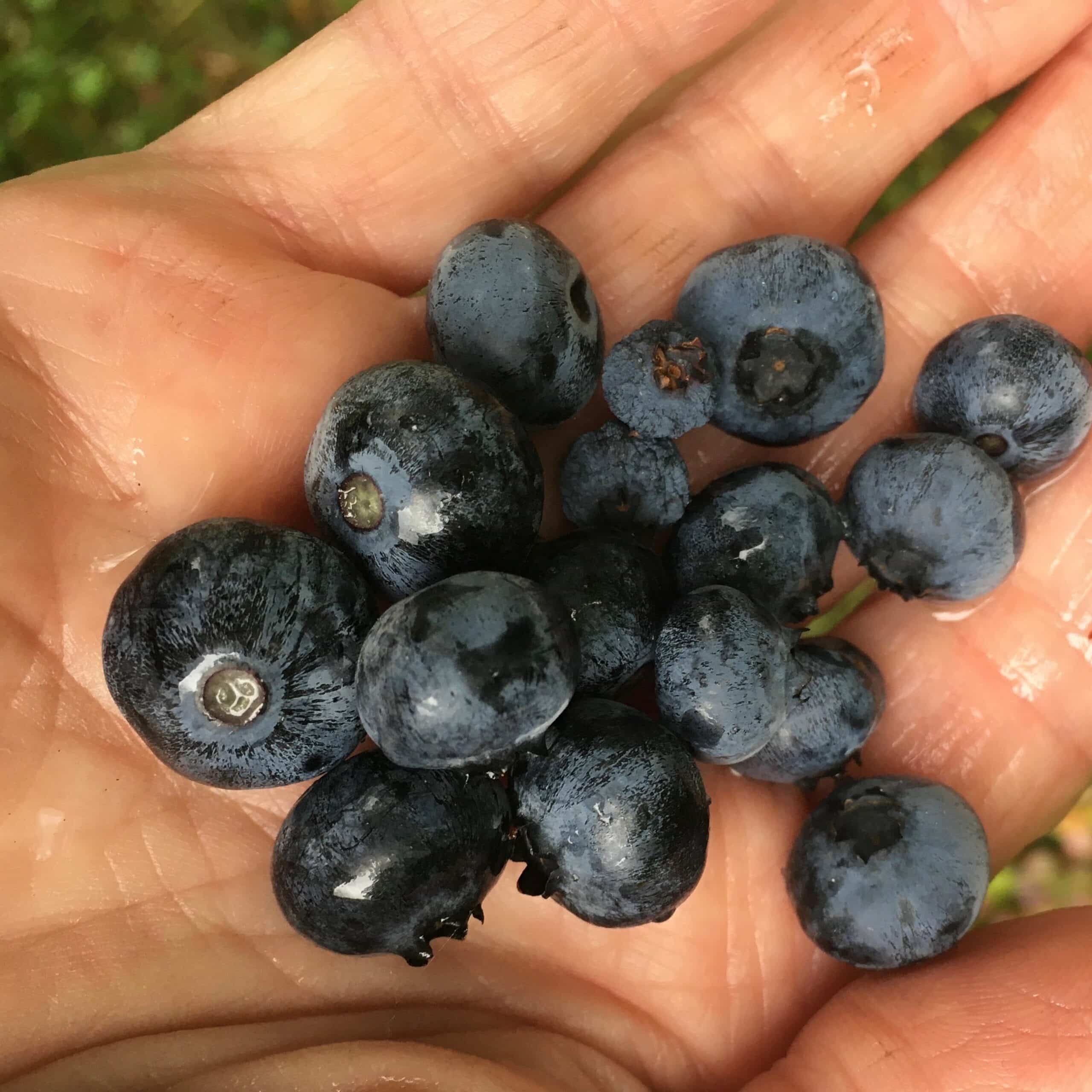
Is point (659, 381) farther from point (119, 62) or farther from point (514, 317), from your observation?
point (119, 62)

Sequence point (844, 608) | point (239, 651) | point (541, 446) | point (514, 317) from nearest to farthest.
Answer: point (239, 651) < point (514, 317) < point (541, 446) < point (844, 608)

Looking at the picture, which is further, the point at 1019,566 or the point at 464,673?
the point at 1019,566

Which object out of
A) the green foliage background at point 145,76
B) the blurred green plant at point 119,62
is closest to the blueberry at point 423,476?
the green foliage background at point 145,76

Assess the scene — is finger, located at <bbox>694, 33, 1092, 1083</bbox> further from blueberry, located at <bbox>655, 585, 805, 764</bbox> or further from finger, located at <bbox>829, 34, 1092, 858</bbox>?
blueberry, located at <bbox>655, 585, 805, 764</bbox>

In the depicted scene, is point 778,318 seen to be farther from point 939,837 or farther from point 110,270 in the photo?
point 110,270

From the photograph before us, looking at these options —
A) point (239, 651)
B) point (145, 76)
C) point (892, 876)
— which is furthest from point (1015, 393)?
point (145, 76)

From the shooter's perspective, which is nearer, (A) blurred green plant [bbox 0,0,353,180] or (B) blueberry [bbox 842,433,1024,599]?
(B) blueberry [bbox 842,433,1024,599]

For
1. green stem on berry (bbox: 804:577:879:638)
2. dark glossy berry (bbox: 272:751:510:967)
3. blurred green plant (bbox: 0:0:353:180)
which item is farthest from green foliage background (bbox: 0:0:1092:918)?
dark glossy berry (bbox: 272:751:510:967)
